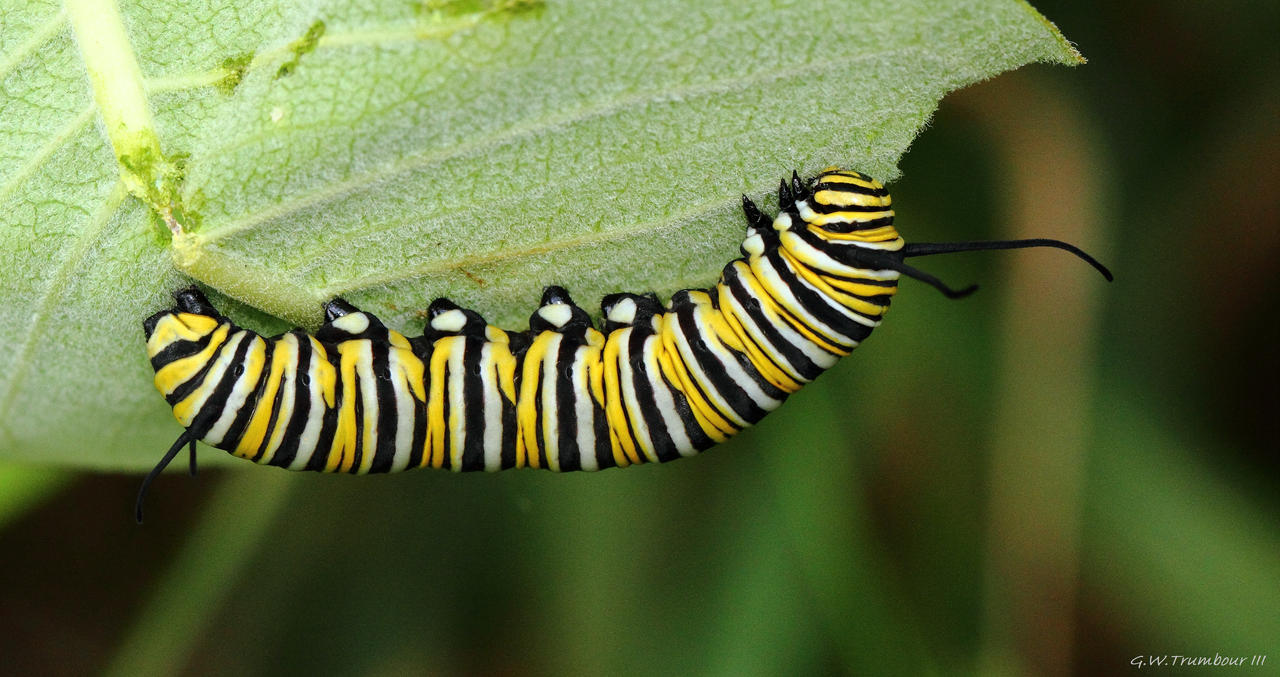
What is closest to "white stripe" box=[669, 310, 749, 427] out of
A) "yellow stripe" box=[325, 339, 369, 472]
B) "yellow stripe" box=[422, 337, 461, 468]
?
"yellow stripe" box=[422, 337, 461, 468]

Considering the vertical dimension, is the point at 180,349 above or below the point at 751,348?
above

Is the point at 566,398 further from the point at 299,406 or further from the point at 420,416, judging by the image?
the point at 299,406

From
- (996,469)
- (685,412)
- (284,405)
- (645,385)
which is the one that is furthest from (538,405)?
(996,469)

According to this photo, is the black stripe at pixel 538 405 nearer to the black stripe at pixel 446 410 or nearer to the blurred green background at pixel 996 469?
the black stripe at pixel 446 410

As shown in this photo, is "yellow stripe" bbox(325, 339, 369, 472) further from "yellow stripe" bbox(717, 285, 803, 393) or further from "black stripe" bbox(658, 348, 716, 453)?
"yellow stripe" bbox(717, 285, 803, 393)

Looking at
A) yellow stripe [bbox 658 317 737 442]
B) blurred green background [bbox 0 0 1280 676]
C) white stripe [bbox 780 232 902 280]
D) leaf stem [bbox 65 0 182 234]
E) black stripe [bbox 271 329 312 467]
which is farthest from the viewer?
blurred green background [bbox 0 0 1280 676]

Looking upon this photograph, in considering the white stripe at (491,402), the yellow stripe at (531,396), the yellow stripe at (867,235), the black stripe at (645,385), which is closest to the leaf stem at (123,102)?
the white stripe at (491,402)

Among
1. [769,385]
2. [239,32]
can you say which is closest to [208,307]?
[239,32]
